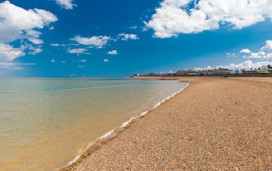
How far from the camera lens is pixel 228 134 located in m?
5.10

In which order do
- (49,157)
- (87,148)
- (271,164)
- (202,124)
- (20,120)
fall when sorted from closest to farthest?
(271,164) → (49,157) → (87,148) → (202,124) → (20,120)

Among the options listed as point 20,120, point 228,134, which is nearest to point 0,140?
point 20,120

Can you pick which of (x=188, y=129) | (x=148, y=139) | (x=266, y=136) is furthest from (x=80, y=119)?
(x=266, y=136)

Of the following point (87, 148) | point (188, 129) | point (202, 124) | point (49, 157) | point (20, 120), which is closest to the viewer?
point (49, 157)

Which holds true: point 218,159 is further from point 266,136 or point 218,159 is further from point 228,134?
point 266,136

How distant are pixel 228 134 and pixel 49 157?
6.71m

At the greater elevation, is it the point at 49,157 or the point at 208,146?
the point at 208,146

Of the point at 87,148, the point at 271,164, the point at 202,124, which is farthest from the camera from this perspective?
the point at 202,124

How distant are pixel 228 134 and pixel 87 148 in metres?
5.47

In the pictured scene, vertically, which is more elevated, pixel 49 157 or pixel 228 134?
pixel 228 134

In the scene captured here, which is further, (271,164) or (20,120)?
(20,120)

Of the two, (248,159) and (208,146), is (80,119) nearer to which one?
(208,146)

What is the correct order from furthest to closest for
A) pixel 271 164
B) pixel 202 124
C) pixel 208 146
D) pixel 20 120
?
pixel 20 120 < pixel 202 124 < pixel 208 146 < pixel 271 164

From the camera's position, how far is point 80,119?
9.02 meters
